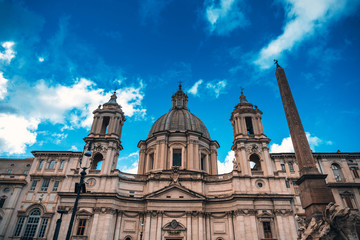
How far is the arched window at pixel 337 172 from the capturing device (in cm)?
3428

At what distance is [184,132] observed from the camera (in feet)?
136

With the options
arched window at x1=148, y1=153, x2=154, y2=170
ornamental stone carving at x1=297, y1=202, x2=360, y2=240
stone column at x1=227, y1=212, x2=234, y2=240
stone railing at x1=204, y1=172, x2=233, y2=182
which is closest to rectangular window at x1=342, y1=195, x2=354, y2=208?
stone railing at x1=204, y1=172, x2=233, y2=182

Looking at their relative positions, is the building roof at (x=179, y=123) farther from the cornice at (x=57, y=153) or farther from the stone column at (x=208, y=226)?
the stone column at (x=208, y=226)

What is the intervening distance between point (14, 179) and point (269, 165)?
36.2 meters

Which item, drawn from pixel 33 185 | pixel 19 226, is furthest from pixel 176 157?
pixel 19 226

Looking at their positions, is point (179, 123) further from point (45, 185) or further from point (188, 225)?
point (45, 185)

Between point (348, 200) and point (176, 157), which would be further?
point (176, 157)

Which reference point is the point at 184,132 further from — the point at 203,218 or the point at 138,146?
the point at 203,218

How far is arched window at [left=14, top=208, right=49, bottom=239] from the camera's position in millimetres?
30000

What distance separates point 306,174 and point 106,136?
29.6m

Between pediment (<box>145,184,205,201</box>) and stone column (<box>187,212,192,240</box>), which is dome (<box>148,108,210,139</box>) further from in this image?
stone column (<box>187,212,192,240</box>)

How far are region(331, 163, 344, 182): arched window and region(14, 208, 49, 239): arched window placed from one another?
4055 centimetres

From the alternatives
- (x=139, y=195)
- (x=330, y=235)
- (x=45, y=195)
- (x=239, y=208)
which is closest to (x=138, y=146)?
(x=139, y=195)

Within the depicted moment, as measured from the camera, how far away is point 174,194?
109ft
